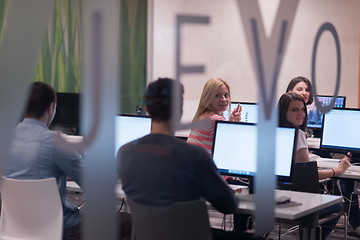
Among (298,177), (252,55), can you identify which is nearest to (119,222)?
(252,55)

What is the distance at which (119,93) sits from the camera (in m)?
2.47

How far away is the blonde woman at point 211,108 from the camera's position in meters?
2.81

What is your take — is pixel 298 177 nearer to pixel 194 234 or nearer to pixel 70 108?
pixel 194 234

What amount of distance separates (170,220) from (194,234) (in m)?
0.15

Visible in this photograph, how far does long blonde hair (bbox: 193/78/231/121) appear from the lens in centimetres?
280

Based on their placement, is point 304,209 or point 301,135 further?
point 301,135

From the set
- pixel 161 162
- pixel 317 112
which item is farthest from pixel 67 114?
pixel 317 112

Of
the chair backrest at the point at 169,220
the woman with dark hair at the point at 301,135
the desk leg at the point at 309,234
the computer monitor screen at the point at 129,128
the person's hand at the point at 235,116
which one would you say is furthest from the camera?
the person's hand at the point at 235,116

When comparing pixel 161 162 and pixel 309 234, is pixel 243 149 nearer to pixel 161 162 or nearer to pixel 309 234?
pixel 309 234

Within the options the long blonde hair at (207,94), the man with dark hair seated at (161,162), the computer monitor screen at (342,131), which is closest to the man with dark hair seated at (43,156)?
the man with dark hair seated at (161,162)

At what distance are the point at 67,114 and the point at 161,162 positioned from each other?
0.53 meters

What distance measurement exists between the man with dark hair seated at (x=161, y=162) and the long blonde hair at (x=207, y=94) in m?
0.13

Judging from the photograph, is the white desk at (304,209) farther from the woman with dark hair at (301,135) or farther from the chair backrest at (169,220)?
the woman with dark hair at (301,135)

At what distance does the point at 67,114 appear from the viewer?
Answer: 287 centimetres
